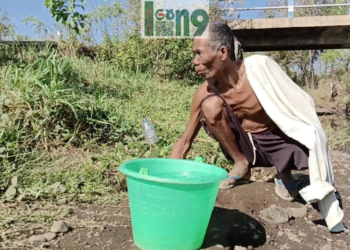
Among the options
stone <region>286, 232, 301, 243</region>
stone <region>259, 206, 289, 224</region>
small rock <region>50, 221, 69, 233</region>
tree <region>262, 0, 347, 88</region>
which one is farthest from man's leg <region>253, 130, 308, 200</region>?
tree <region>262, 0, 347, 88</region>

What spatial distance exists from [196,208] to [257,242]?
23.7 inches

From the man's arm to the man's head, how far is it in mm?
196

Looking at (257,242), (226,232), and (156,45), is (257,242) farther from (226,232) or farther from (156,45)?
(156,45)

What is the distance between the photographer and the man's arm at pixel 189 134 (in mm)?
2479

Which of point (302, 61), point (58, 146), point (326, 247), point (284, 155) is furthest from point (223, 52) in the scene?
point (302, 61)

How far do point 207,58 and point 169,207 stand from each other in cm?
104

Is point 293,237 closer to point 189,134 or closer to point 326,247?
point 326,247

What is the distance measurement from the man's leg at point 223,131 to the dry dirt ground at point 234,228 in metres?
0.16

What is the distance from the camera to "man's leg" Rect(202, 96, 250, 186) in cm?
244

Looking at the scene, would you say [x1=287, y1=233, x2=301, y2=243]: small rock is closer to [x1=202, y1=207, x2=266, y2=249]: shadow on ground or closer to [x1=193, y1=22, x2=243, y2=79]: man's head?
[x1=202, y1=207, x2=266, y2=249]: shadow on ground

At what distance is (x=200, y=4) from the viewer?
10.5m

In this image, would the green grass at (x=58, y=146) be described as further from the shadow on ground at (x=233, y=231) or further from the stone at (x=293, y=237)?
the stone at (x=293, y=237)

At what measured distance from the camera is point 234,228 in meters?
2.14

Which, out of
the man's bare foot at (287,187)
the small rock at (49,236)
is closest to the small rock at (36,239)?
the small rock at (49,236)
